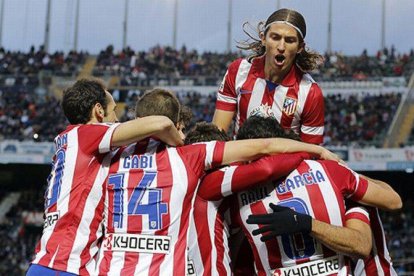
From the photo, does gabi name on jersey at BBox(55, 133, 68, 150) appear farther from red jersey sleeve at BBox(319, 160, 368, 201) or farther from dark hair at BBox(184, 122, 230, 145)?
red jersey sleeve at BBox(319, 160, 368, 201)

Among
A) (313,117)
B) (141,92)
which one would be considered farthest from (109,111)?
(141,92)

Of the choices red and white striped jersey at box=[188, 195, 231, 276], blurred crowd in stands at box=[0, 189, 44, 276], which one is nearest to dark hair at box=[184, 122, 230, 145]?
red and white striped jersey at box=[188, 195, 231, 276]

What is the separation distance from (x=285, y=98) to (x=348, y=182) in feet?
4.69

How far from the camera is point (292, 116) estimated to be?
17.4 feet

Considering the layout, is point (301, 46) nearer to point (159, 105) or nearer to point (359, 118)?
point (159, 105)

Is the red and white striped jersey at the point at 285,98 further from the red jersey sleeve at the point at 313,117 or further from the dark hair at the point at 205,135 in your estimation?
the dark hair at the point at 205,135

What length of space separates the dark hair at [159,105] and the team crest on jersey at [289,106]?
1.32m

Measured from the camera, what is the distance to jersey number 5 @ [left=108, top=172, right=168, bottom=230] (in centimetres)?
386

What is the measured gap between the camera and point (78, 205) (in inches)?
162

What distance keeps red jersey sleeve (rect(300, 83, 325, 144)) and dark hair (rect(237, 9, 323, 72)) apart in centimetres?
21

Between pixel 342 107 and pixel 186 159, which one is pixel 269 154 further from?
pixel 342 107

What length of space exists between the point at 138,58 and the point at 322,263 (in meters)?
30.3

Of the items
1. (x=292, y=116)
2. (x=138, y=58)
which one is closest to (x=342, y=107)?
(x=138, y=58)

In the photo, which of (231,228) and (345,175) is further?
(231,228)
